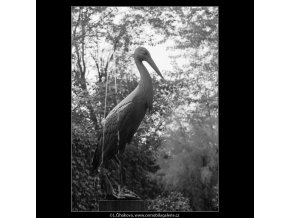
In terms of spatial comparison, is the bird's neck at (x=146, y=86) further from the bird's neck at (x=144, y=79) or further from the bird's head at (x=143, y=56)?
the bird's head at (x=143, y=56)

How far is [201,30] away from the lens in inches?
333

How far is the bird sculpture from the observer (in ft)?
26.5

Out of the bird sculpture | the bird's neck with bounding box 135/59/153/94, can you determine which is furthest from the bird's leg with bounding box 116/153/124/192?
the bird's neck with bounding box 135/59/153/94

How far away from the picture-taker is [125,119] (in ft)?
26.5

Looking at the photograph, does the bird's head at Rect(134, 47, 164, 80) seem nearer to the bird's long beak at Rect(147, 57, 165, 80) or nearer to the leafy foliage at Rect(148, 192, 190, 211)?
the bird's long beak at Rect(147, 57, 165, 80)

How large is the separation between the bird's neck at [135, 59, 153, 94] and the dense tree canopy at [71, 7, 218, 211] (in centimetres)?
17

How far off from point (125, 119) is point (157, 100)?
0.69m

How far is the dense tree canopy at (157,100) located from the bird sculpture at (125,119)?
0.14 m

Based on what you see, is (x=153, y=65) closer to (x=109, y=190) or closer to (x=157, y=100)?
(x=157, y=100)
